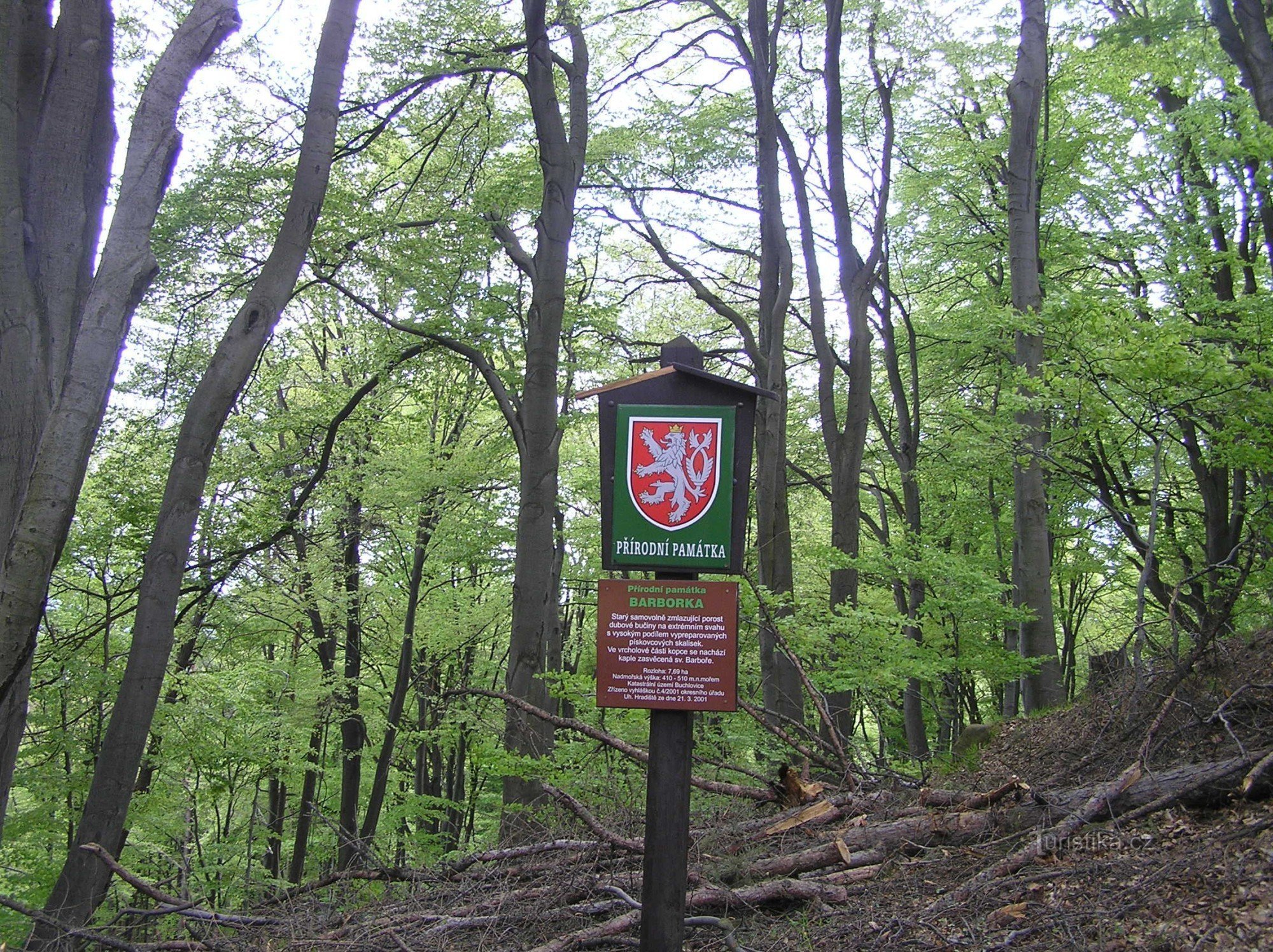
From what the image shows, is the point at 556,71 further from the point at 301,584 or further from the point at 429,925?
the point at 429,925

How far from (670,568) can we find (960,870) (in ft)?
8.21

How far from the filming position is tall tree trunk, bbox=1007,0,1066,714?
1216 cm

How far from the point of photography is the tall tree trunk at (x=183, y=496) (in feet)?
21.7

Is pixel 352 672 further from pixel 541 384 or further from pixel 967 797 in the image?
pixel 967 797

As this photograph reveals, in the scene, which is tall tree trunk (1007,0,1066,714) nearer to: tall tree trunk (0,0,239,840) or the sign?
the sign

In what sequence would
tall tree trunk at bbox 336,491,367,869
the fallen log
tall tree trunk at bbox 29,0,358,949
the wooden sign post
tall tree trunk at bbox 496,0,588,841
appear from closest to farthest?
the wooden sign post < the fallen log < tall tree trunk at bbox 29,0,358,949 < tall tree trunk at bbox 496,0,588,841 < tall tree trunk at bbox 336,491,367,869

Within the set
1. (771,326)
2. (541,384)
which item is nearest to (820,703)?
(541,384)

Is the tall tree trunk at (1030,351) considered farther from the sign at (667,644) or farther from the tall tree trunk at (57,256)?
the tall tree trunk at (57,256)

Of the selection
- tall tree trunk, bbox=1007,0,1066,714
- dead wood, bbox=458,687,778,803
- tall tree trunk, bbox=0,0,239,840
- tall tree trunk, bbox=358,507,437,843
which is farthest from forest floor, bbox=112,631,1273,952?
tall tree trunk, bbox=358,507,437,843

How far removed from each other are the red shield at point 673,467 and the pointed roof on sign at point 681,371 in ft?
0.67


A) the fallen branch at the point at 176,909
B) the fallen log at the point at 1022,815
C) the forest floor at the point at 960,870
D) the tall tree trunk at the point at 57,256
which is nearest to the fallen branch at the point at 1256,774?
the forest floor at the point at 960,870

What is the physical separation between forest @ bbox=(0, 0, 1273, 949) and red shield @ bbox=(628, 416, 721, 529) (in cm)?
79

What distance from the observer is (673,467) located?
4.87m

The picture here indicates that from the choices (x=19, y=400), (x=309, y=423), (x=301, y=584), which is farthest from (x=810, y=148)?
(x=19, y=400)
